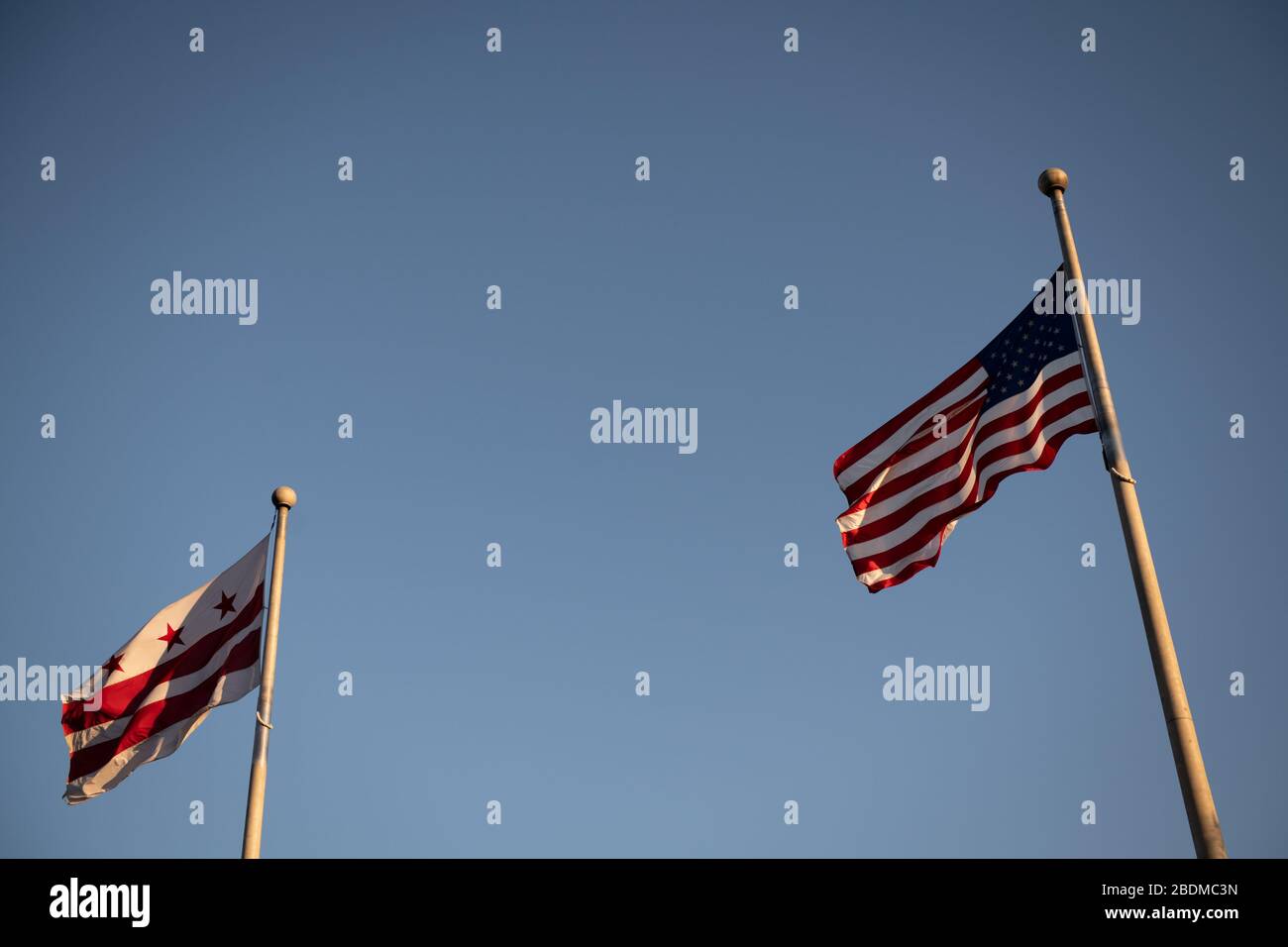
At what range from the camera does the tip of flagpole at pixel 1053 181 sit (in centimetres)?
1359

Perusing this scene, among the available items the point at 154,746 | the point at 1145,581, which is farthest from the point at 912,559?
the point at 154,746

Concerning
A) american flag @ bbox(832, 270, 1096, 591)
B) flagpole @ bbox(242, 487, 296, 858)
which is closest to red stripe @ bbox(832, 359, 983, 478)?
american flag @ bbox(832, 270, 1096, 591)

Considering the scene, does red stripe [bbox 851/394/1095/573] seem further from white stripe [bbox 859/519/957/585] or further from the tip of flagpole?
the tip of flagpole

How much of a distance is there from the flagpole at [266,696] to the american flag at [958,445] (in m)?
7.60

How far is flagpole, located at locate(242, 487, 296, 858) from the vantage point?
14.4 metres

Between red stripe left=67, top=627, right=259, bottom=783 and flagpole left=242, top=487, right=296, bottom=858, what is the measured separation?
529 millimetres

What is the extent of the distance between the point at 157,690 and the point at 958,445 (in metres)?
11.1

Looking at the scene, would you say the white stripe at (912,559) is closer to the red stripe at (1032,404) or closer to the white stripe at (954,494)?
the white stripe at (954,494)

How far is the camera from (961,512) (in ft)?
44.5

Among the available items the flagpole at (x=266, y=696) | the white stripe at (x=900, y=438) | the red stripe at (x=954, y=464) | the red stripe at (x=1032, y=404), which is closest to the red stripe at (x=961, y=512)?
the red stripe at (x=954, y=464)
